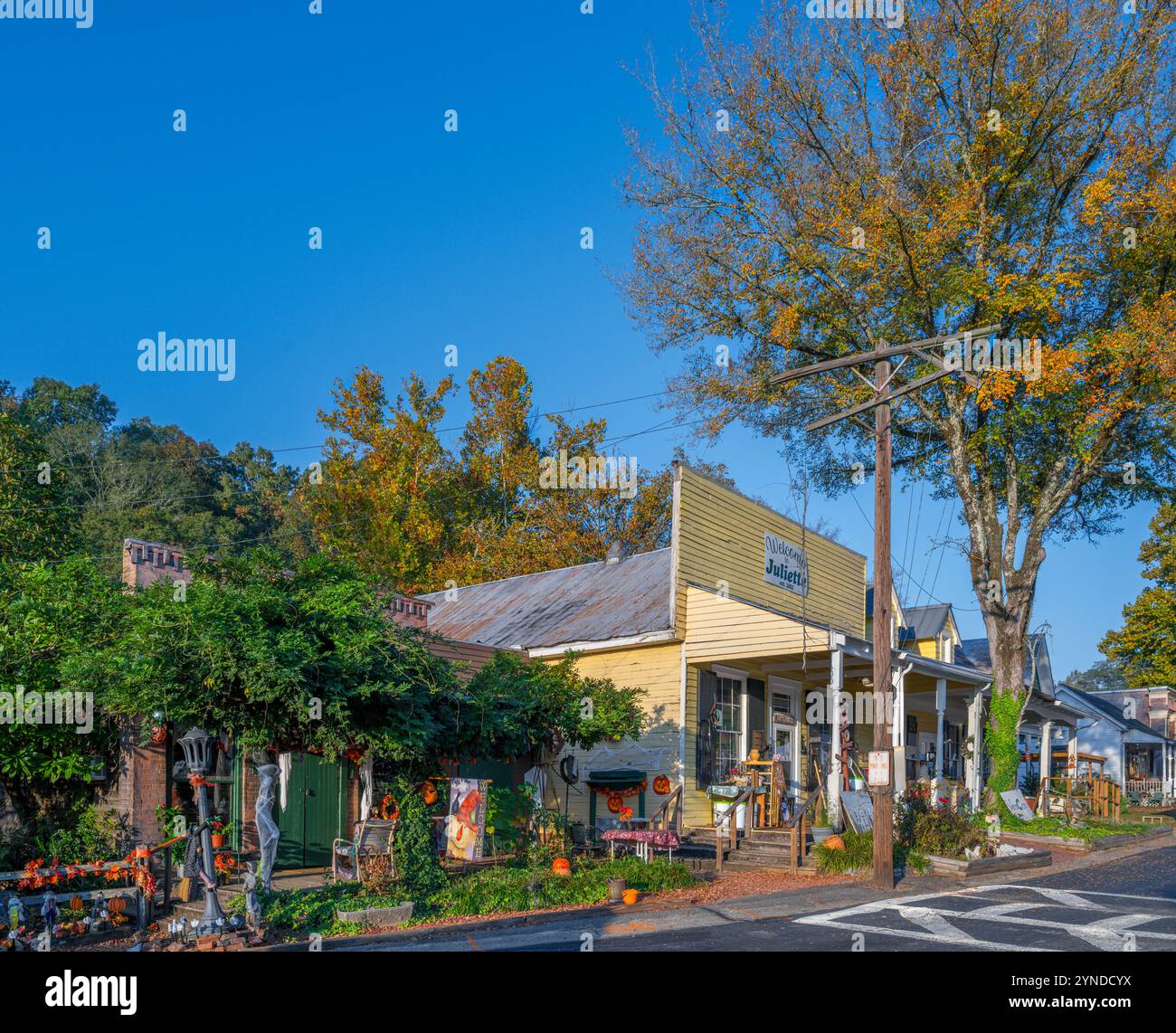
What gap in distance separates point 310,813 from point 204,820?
5.65m

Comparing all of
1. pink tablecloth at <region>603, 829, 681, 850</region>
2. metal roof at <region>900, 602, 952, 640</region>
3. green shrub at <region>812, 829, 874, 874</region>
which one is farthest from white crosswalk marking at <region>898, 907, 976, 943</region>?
metal roof at <region>900, 602, 952, 640</region>

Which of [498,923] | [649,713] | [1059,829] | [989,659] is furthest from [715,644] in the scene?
[989,659]

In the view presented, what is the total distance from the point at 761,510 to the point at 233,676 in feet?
47.2

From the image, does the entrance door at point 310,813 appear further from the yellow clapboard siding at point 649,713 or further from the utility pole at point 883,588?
the utility pole at point 883,588

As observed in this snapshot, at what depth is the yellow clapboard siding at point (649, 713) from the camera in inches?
797

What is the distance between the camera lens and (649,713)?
20578mm

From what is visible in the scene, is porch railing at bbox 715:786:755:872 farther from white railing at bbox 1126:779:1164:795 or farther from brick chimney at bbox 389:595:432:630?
white railing at bbox 1126:779:1164:795

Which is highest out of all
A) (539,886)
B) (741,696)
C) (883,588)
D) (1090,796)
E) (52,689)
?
(883,588)

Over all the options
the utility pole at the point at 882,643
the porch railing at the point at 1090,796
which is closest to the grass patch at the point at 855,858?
the utility pole at the point at 882,643

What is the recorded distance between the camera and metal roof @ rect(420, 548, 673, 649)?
21781 millimetres

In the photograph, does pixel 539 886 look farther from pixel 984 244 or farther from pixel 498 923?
pixel 984 244

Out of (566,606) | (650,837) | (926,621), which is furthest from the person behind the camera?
(926,621)

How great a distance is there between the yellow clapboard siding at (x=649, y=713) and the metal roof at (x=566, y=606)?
559mm

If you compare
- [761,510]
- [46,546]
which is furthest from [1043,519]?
[46,546]
